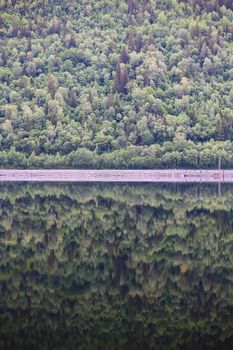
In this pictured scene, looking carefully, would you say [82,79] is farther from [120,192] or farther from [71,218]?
[71,218]

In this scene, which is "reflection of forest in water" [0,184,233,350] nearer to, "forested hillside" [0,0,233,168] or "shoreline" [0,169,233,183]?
"shoreline" [0,169,233,183]

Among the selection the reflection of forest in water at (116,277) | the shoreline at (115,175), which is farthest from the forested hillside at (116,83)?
the reflection of forest in water at (116,277)

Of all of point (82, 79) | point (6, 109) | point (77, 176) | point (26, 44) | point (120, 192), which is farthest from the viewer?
point (26, 44)

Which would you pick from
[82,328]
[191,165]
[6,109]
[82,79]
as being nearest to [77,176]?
[191,165]

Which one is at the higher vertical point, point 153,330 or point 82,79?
point 82,79

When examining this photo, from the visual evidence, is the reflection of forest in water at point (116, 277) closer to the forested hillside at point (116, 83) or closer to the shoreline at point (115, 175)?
the shoreline at point (115, 175)

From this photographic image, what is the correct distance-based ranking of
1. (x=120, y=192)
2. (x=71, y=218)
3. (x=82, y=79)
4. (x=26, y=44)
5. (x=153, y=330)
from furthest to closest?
(x=26, y=44) < (x=82, y=79) < (x=120, y=192) < (x=71, y=218) < (x=153, y=330)
